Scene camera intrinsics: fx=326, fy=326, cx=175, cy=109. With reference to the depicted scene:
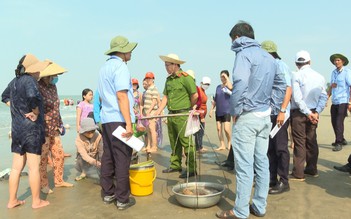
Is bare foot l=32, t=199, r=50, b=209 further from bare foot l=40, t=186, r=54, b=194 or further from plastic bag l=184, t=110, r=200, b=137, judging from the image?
plastic bag l=184, t=110, r=200, b=137

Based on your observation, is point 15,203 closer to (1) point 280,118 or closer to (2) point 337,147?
(1) point 280,118

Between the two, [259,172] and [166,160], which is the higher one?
[259,172]

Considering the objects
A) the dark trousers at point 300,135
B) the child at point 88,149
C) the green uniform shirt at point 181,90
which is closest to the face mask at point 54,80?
the child at point 88,149

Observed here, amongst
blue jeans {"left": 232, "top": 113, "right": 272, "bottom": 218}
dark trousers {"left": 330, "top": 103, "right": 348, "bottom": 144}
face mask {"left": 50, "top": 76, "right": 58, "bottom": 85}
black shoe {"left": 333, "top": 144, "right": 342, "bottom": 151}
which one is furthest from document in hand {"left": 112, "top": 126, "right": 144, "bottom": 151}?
dark trousers {"left": 330, "top": 103, "right": 348, "bottom": 144}

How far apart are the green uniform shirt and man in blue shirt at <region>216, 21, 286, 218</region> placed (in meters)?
2.01

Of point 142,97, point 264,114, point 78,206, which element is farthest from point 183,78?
point 142,97

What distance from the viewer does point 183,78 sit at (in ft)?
18.4

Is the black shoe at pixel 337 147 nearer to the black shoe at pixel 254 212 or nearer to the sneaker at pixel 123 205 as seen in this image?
the black shoe at pixel 254 212

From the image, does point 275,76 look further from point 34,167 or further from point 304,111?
point 34,167

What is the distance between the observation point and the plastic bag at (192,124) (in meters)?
4.31

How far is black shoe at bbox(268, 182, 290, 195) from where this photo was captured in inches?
177

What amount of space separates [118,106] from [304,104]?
2.78 metres

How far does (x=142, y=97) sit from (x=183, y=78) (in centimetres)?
323

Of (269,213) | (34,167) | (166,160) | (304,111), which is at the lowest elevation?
(166,160)
